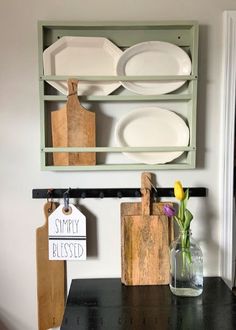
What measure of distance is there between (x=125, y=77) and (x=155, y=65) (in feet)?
0.51

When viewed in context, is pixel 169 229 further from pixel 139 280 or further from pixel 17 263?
pixel 17 263

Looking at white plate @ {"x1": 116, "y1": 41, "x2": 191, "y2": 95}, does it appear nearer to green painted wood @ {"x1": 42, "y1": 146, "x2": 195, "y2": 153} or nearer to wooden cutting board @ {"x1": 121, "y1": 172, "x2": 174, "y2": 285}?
green painted wood @ {"x1": 42, "y1": 146, "x2": 195, "y2": 153}

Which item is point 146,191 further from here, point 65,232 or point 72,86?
point 72,86

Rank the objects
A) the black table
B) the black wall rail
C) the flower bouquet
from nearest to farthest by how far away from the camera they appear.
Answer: the black table
the flower bouquet
the black wall rail

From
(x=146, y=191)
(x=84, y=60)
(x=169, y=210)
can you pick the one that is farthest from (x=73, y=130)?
(x=169, y=210)

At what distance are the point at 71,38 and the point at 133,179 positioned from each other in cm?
64

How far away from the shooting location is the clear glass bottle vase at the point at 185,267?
1.27 meters

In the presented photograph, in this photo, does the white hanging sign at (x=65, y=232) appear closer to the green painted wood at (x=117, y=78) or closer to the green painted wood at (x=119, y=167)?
the green painted wood at (x=119, y=167)

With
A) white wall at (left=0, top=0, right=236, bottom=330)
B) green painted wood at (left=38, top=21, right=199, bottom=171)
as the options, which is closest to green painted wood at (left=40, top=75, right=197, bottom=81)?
green painted wood at (left=38, top=21, right=199, bottom=171)

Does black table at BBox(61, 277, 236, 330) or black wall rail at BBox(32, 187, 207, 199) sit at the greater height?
black wall rail at BBox(32, 187, 207, 199)

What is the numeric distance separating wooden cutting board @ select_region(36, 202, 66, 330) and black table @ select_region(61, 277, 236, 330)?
0.28ft

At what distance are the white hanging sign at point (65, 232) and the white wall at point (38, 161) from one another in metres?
0.06

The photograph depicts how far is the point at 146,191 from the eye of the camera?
1372 mm

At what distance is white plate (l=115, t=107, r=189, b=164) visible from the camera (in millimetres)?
1358
